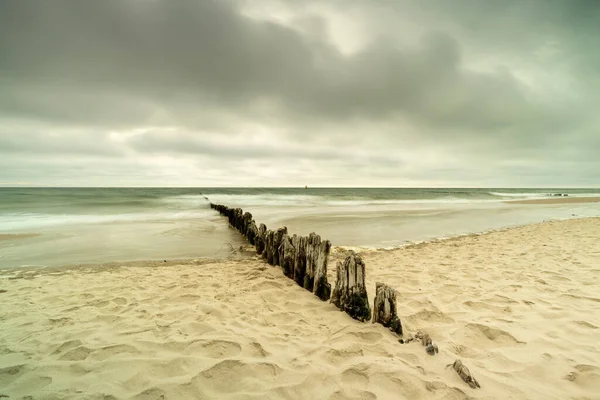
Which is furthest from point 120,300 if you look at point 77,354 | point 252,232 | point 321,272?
point 252,232

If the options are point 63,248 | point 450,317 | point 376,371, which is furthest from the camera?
point 63,248

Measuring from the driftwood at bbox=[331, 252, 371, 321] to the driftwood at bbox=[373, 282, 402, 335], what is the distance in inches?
10.3

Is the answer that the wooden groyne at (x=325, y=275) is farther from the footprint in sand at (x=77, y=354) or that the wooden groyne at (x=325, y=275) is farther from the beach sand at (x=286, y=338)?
the footprint in sand at (x=77, y=354)

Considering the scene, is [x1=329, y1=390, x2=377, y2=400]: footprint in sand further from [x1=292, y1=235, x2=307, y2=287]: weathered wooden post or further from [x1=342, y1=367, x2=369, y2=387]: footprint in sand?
[x1=292, y1=235, x2=307, y2=287]: weathered wooden post

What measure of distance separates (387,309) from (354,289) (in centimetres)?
56

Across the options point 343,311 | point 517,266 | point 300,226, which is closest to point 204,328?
point 343,311

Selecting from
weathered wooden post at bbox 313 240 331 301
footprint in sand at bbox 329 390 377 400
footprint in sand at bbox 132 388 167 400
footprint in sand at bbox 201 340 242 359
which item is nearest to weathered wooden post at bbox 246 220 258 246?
weathered wooden post at bbox 313 240 331 301

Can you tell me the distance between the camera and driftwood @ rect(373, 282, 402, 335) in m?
3.73

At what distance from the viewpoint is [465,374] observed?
2801 millimetres

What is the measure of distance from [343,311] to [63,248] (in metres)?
10.0

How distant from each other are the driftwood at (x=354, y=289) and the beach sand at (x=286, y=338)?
8.0 inches

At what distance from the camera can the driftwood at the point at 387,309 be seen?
12.3ft

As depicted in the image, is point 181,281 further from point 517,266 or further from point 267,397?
point 517,266

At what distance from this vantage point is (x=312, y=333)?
149 inches
